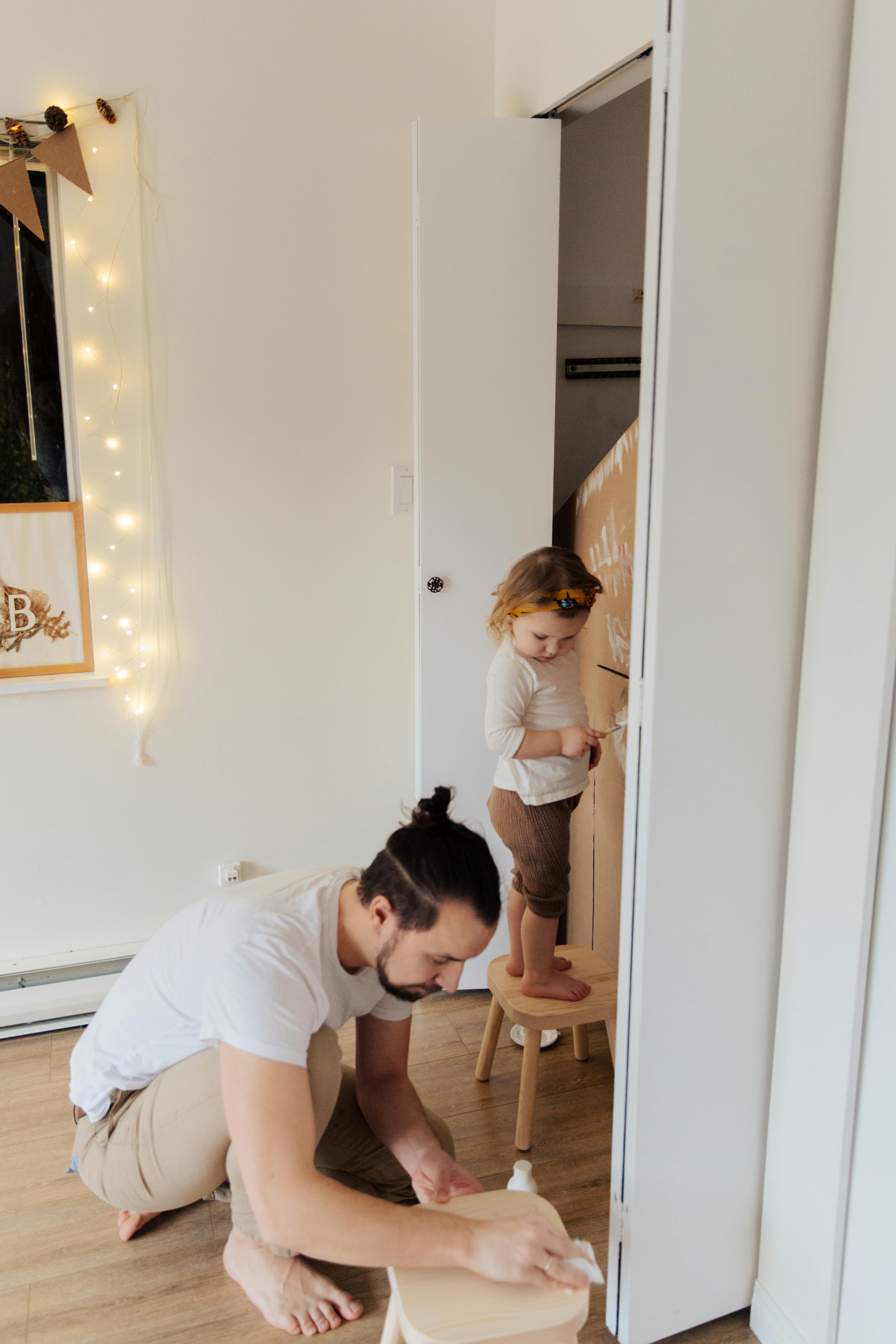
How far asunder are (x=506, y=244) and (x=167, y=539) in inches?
42.9

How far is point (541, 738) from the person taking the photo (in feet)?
6.44

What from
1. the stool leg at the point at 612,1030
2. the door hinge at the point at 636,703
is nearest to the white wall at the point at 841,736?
the door hinge at the point at 636,703

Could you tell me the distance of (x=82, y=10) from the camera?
2.14 meters

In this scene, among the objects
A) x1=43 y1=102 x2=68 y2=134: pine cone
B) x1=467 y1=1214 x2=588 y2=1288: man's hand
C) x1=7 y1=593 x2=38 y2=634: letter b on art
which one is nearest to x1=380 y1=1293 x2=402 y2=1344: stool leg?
x1=467 y1=1214 x2=588 y2=1288: man's hand

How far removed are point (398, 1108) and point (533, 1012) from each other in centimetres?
43

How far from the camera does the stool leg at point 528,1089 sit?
6.09ft

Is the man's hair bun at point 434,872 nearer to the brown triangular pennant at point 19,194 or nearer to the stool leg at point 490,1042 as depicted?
the stool leg at point 490,1042

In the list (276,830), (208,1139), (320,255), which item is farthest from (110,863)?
(320,255)

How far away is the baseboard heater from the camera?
7.62 feet

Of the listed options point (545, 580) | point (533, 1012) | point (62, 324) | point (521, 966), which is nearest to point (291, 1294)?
point (533, 1012)

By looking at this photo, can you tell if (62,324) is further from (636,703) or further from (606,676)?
(636,703)

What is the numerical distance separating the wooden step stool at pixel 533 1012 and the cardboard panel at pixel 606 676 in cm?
9

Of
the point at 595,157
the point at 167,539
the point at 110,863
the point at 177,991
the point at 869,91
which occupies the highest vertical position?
the point at 595,157

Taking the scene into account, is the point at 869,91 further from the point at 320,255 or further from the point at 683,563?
the point at 320,255
